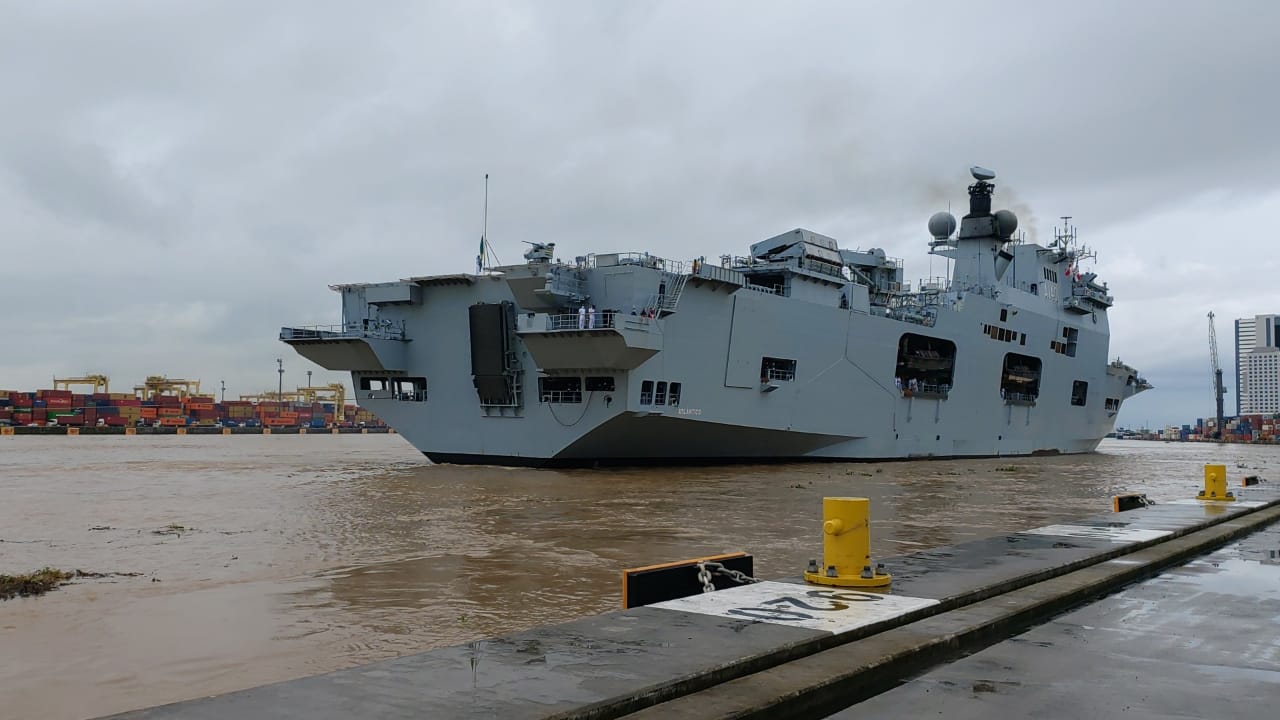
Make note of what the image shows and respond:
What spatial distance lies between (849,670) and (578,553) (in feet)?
27.1

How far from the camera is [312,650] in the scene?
771 cm

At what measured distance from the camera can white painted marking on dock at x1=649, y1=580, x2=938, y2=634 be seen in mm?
6480

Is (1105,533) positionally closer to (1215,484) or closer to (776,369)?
(1215,484)

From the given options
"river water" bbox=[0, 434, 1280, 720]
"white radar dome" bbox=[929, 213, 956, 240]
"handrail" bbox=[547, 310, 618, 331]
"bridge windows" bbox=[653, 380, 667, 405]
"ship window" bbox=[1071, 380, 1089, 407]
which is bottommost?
→ "river water" bbox=[0, 434, 1280, 720]

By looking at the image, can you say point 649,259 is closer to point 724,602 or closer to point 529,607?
point 529,607

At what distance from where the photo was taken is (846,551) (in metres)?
8.02

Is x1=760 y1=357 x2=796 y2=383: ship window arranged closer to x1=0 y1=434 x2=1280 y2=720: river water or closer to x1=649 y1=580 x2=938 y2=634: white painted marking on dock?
x1=0 y1=434 x2=1280 y2=720: river water

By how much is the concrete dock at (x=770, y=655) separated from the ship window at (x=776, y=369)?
23488mm

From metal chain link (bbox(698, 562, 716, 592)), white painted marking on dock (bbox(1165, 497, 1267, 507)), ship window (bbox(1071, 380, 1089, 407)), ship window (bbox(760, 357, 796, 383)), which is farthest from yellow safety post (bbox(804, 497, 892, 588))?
ship window (bbox(1071, 380, 1089, 407))

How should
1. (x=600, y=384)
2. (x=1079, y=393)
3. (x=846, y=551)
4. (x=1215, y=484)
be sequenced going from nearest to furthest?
(x=846, y=551), (x=1215, y=484), (x=600, y=384), (x=1079, y=393)

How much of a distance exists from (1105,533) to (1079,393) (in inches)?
1778

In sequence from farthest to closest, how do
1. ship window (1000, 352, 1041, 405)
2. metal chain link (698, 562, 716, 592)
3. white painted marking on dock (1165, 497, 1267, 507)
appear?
ship window (1000, 352, 1041, 405) < white painted marking on dock (1165, 497, 1267, 507) < metal chain link (698, 562, 716, 592)

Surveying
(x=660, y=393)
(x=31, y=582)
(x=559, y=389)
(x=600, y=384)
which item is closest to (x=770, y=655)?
(x=31, y=582)

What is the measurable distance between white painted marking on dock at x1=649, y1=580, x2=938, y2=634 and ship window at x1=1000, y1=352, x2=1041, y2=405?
3957 centimetres
